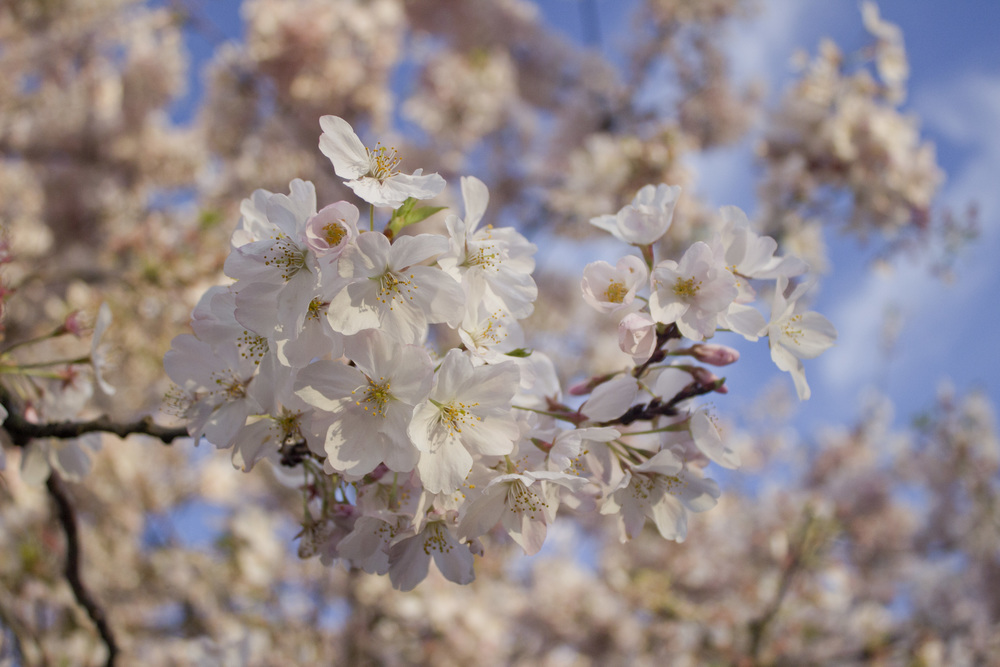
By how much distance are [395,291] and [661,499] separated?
1.82ft

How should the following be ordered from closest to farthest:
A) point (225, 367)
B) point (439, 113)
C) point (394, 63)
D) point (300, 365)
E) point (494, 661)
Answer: point (300, 365) → point (225, 367) → point (494, 661) → point (394, 63) → point (439, 113)

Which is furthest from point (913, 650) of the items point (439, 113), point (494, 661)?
point (439, 113)

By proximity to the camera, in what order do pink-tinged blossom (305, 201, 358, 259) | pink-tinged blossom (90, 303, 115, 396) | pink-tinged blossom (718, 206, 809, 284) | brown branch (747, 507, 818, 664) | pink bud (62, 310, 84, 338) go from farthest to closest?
brown branch (747, 507, 818, 664) → pink bud (62, 310, 84, 338) → pink-tinged blossom (90, 303, 115, 396) → pink-tinged blossom (718, 206, 809, 284) → pink-tinged blossom (305, 201, 358, 259)

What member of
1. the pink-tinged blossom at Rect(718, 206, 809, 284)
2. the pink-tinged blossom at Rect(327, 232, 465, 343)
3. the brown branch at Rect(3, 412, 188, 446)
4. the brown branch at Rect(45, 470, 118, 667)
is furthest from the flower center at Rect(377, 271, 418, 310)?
the brown branch at Rect(45, 470, 118, 667)

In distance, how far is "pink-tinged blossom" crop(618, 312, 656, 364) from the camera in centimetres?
89

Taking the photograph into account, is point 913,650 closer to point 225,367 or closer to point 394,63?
point 225,367

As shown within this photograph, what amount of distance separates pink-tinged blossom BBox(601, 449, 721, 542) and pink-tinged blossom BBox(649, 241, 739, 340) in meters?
0.22

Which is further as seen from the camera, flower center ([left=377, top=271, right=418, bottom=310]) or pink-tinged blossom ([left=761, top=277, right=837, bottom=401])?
pink-tinged blossom ([left=761, top=277, right=837, bottom=401])

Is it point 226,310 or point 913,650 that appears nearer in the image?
point 226,310

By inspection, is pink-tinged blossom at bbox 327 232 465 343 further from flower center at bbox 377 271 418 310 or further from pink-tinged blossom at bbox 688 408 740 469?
pink-tinged blossom at bbox 688 408 740 469

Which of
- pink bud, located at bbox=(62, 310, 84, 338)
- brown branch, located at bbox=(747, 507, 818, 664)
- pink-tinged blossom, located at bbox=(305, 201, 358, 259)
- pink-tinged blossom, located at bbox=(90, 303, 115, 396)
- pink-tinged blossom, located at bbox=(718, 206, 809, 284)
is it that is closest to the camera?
pink-tinged blossom, located at bbox=(305, 201, 358, 259)

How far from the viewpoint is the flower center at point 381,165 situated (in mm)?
909

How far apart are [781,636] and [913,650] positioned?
0.98 m

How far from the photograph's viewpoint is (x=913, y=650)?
14.1ft
